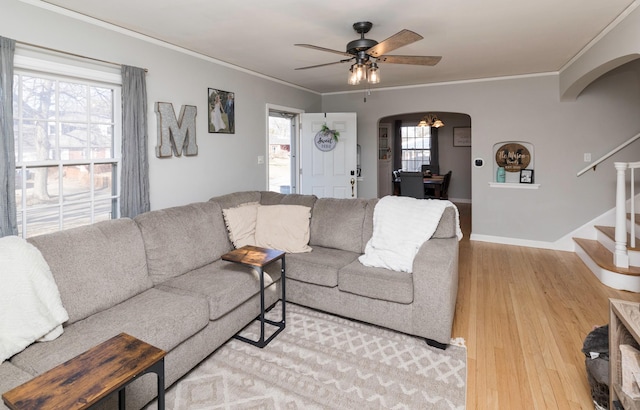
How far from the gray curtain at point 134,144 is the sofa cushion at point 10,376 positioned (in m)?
1.64

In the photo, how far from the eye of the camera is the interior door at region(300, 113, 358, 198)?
5.55 meters

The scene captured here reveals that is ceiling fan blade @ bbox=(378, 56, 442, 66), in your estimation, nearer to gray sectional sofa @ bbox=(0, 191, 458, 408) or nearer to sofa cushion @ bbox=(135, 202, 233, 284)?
gray sectional sofa @ bbox=(0, 191, 458, 408)

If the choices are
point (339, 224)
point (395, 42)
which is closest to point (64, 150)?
point (339, 224)

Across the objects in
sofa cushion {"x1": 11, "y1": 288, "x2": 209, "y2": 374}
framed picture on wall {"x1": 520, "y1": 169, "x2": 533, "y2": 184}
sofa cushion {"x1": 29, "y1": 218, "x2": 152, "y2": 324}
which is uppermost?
framed picture on wall {"x1": 520, "y1": 169, "x2": 533, "y2": 184}

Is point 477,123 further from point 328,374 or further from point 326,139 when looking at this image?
point 328,374

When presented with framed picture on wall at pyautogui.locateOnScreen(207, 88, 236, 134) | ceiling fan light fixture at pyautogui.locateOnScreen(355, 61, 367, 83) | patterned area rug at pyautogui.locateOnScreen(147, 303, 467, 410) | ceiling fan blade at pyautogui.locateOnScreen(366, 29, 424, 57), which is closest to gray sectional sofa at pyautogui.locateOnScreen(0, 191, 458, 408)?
patterned area rug at pyautogui.locateOnScreen(147, 303, 467, 410)

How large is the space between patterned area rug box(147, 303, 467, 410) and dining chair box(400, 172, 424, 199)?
380cm

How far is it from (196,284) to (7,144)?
1.55 m

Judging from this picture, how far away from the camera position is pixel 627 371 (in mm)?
1568

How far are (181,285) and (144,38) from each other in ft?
7.65

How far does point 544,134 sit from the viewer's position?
16.3 ft

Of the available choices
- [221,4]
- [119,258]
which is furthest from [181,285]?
[221,4]

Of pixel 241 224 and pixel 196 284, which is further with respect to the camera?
pixel 241 224

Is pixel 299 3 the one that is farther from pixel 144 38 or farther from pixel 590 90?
pixel 590 90
